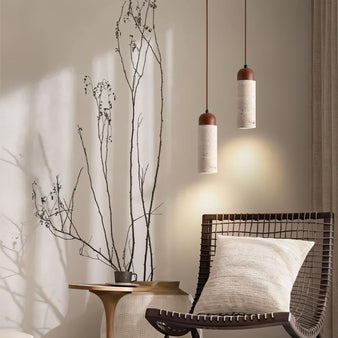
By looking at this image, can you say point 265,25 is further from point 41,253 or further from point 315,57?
point 41,253

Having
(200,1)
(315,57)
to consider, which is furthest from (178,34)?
(315,57)

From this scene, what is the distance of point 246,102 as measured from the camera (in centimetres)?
329

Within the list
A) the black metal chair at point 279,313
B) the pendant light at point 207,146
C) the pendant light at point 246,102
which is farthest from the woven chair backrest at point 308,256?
the pendant light at point 246,102

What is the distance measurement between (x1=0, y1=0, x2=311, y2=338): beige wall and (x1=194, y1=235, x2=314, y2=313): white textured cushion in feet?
2.70

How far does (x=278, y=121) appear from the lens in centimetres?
468

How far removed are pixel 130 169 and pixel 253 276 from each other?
47.8 inches

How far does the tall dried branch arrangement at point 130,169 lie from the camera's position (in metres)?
4.39

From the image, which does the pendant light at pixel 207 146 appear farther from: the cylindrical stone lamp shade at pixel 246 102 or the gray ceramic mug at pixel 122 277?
the gray ceramic mug at pixel 122 277

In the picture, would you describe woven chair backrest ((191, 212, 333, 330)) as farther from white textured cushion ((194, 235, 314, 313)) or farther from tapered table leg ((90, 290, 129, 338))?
tapered table leg ((90, 290, 129, 338))

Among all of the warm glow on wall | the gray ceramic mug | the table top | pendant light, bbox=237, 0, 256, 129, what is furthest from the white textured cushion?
the warm glow on wall

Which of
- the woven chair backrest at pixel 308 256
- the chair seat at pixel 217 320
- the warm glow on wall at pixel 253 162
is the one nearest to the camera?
the chair seat at pixel 217 320

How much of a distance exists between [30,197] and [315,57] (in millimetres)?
1829

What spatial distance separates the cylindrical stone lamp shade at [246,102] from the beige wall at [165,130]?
131 centimetres

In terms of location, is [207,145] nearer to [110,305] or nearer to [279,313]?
[279,313]
